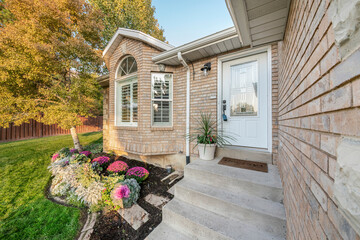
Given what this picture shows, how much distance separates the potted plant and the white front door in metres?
0.22

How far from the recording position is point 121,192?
7.80ft

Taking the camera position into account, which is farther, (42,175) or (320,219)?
(42,175)

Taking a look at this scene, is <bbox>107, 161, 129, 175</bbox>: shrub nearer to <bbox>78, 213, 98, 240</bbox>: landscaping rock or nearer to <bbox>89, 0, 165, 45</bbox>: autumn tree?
<bbox>78, 213, 98, 240</bbox>: landscaping rock

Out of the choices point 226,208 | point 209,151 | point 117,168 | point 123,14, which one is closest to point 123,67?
point 117,168

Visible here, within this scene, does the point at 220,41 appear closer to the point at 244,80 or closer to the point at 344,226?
the point at 244,80

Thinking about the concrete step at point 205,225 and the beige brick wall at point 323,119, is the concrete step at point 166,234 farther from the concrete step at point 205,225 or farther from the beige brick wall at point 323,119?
the beige brick wall at point 323,119

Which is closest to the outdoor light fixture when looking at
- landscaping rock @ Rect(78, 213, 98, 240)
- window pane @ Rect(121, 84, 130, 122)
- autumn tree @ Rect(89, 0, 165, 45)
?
window pane @ Rect(121, 84, 130, 122)

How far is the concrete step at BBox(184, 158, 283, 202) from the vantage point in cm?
186

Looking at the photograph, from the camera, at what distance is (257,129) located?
9.52ft

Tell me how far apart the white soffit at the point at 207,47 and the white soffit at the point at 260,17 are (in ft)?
1.95

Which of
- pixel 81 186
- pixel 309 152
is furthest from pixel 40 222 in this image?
pixel 309 152

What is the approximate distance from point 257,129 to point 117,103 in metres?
4.49

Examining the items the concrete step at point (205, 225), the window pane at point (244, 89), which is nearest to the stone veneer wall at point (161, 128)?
the window pane at point (244, 89)

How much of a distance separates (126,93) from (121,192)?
3304 millimetres
